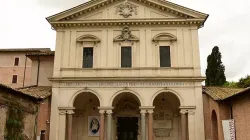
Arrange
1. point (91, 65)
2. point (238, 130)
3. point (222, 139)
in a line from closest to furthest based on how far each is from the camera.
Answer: point (238, 130) → point (222, 139) → point (91, 65)

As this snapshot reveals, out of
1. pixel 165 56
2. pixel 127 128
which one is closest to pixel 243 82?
pixel 165 56

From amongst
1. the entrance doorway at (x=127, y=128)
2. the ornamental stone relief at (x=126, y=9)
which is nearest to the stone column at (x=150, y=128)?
the entrance doorway at (x=127, y=128)

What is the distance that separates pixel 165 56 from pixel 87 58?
17.0 feet

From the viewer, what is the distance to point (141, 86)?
19.7 m

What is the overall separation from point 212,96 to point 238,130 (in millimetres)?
3210

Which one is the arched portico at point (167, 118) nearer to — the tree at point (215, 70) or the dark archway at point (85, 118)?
the dark archway at point (85, 118)

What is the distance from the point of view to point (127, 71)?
20109 millimetres

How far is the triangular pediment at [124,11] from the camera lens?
20.7m

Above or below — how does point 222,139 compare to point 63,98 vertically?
below

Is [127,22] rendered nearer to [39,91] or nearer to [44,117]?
[39,91]

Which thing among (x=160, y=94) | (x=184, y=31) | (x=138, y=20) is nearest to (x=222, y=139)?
(x=160, y=94)

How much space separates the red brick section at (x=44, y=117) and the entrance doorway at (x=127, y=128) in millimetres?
5043

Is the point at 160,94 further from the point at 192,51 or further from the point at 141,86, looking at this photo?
the point at 192,51

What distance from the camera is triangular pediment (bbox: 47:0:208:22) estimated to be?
20.7 m
